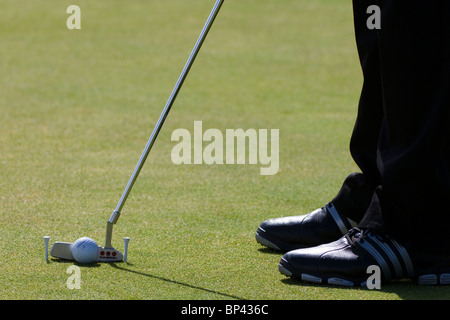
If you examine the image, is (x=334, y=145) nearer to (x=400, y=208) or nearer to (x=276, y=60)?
(x=400, y=208)

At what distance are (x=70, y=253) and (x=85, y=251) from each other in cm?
9

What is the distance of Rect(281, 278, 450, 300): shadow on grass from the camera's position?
2.74 metres

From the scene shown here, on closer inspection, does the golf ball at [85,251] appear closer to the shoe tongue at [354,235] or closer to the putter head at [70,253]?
the putter head at [70,253]

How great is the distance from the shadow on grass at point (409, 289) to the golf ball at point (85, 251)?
2.22 ft

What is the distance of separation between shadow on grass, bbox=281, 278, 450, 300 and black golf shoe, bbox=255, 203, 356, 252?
0.39m

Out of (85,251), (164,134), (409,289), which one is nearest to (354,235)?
(409,289)

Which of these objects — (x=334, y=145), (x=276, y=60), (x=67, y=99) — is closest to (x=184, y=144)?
(x=334, y=145)

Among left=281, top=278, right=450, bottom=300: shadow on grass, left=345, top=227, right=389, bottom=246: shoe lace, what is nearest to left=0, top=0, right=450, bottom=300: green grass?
left=281, top=278, right=450, bottom=300: shadow on grass

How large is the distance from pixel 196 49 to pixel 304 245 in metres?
0.87

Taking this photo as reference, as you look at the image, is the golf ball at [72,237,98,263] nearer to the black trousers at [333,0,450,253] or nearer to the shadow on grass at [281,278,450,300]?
the shadow on grass at [281,278,450,300]

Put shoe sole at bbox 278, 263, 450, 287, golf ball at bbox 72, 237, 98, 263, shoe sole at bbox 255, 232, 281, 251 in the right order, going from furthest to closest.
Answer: shoe sole at bbox 255, 232, 281, 251
golf ball at bbox 72, 237, 98, 263
shoe sole at bbox 278, 263, 450, 287

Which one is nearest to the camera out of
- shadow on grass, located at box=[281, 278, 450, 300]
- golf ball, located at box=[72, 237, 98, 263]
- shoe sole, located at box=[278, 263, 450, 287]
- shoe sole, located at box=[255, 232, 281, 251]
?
shadow on grass, located at box=[281, 278, 450, 300]

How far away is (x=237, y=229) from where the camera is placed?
356 centimetres

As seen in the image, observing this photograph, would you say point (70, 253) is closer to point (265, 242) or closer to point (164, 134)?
point (265, 242)
